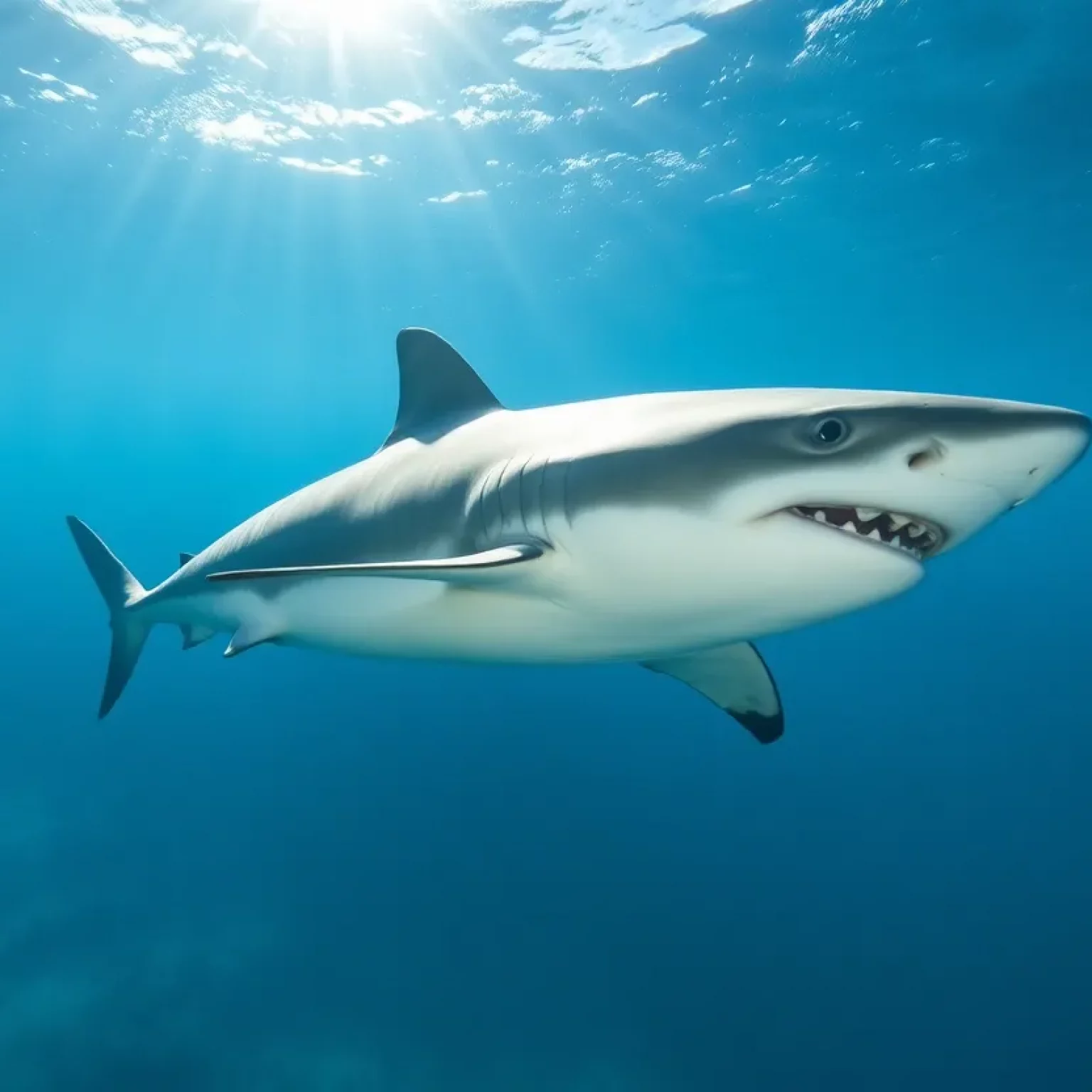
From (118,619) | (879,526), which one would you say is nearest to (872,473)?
(879,526)

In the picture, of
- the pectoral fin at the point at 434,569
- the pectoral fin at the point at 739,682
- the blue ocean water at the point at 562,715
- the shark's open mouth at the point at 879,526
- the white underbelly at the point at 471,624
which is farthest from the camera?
the blue ocean water at the point at 562,715

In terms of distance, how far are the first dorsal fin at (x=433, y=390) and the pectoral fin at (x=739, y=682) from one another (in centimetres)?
186

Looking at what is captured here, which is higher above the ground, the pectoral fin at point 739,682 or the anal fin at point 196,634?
the anal fin at point 196,634

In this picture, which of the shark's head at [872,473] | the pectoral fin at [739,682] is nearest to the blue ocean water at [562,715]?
the pectoral fin at [739,682]

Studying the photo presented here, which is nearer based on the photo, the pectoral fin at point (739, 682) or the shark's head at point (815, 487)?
the shark's head at point (815, 487)

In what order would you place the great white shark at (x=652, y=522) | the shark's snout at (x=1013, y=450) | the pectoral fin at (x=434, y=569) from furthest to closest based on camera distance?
1. the pectoral fin at (x=434, y=569)
2. the great white shark at (x=652, y=522)
3. the shark's snout at (x=1013, y=450)

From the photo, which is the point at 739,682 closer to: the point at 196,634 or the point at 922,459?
the point at 922,459

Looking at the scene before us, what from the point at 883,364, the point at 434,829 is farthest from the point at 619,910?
the point at 883,364

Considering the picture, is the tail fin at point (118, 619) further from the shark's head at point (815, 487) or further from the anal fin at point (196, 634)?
the shark's head at point (815, 487)

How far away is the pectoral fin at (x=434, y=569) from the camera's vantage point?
2541mm

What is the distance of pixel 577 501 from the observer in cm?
261

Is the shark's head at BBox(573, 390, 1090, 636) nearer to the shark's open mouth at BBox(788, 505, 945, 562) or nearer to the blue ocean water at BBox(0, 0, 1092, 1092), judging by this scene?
the shark's open mouth at BBox(788, 505, 945, 562)

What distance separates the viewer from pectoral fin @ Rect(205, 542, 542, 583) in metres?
2.54

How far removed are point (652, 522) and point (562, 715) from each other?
15.5 metres
